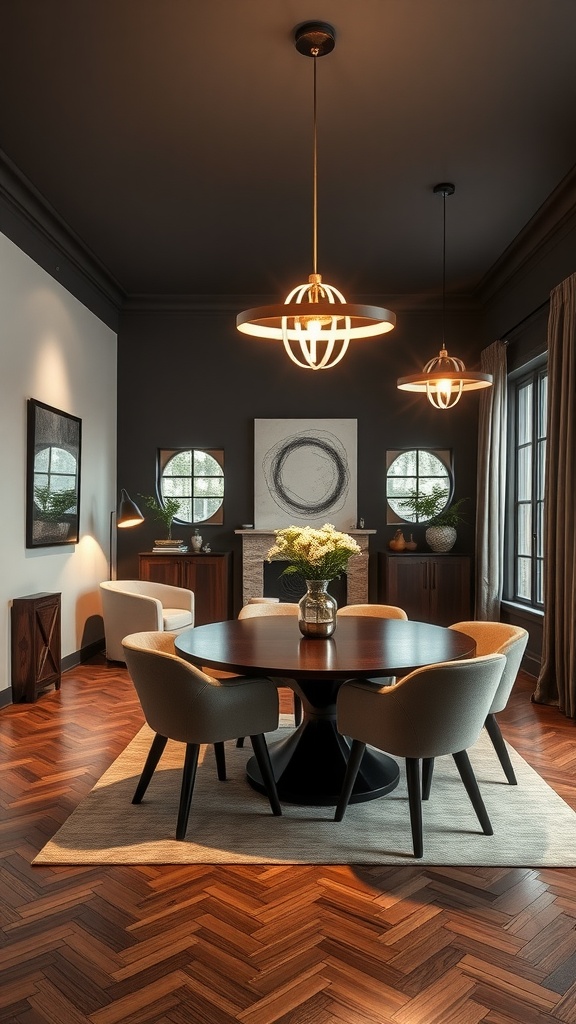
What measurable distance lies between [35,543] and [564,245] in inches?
165

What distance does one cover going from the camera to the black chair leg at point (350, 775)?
3105 mm

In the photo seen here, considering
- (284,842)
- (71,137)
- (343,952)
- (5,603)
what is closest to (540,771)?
(284,842)

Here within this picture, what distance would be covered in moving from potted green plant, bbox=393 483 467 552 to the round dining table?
3.34 m

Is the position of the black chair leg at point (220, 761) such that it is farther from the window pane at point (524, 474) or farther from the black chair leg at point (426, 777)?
the window pane at point (524, 474)

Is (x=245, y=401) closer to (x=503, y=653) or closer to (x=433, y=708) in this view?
(x=503, y=653)

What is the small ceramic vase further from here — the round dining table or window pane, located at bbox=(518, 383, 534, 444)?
the round dining table

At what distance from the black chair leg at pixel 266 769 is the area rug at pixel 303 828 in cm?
6

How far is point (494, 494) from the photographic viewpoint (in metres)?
6.73

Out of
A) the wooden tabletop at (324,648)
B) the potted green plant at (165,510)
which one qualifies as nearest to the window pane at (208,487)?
the potted green plant at (165,510)

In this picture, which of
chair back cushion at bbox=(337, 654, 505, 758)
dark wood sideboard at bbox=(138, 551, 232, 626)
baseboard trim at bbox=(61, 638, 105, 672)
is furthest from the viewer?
dark wood sideboard at bbox=(138, 551, 232, 626)

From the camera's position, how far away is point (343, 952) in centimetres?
222

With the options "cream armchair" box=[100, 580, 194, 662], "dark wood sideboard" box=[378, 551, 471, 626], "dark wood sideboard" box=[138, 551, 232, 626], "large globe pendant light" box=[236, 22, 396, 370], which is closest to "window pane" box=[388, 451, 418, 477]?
"dark wood sideboard" box=[378, 551, 471, 626]

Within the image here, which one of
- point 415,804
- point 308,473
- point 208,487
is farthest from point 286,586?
point 415,804

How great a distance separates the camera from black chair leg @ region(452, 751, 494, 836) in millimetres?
2996
